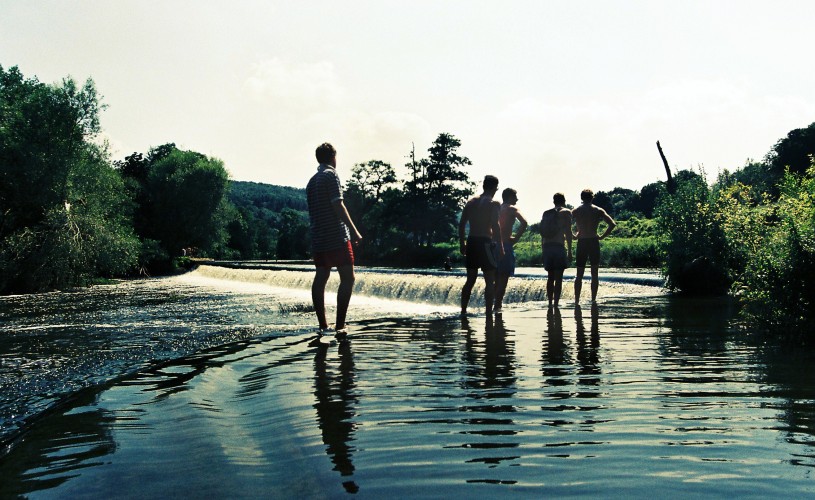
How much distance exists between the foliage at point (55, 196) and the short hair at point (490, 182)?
25790mm

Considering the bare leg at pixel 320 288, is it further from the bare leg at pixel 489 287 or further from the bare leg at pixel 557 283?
the bare leg at pixel 557 283

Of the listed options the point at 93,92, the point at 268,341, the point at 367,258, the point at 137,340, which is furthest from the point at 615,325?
the point at 367,258

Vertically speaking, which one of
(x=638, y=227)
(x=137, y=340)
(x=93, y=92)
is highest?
(x=93, y=92)

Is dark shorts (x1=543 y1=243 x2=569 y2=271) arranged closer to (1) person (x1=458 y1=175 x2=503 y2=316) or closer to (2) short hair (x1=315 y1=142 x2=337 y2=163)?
(1) person (x1=458 y1=175 x2=503 y2=316)

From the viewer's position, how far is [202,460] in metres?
2.95

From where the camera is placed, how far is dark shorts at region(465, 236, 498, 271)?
9.80 meters

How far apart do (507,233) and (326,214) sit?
14.1ft

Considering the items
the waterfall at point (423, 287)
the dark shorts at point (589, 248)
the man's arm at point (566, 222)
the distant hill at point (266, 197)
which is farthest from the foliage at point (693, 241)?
the distant hill at point (266, 197)

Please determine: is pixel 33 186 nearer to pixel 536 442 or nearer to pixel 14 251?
pixel 14 251

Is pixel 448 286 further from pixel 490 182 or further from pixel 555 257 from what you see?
pixel 490 182

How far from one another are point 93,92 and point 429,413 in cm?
3676

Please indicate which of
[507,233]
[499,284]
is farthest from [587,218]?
[499,284]

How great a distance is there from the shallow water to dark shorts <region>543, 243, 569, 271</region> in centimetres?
478

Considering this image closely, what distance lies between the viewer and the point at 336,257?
24.6 feet
